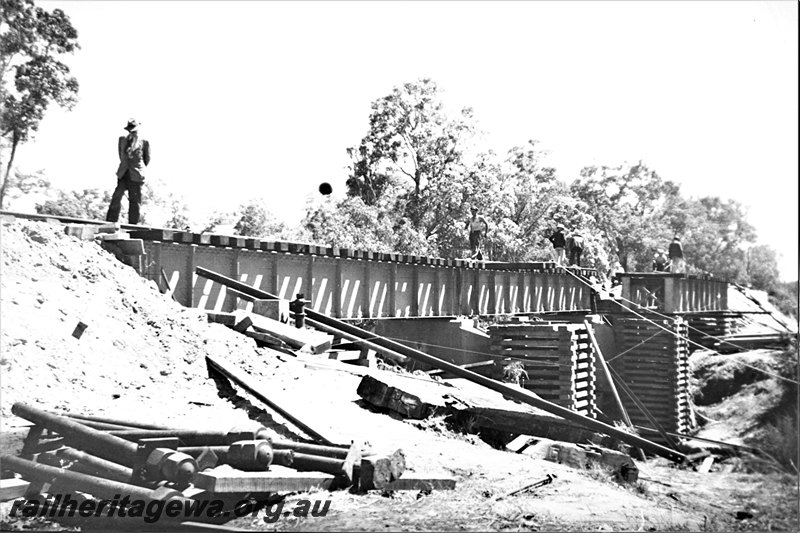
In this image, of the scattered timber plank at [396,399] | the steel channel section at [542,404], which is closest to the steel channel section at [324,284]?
the steel channel section at [542,404]

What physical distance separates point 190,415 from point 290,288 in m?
7.53

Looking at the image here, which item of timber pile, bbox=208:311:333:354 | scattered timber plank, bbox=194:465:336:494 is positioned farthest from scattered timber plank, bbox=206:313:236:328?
scattered timber plank, bbox=194:465:336:494

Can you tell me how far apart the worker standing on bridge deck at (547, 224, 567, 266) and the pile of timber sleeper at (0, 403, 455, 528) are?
18.5 meters

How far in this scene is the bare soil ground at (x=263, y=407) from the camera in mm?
6723

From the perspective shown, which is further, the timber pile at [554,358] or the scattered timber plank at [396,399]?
the timber pile at [554,358]

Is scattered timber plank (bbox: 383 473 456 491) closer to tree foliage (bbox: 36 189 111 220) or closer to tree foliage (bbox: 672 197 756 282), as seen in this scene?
tree foliage (bbox: 672 197 756 282)

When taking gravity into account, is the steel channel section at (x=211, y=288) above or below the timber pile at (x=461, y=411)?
above

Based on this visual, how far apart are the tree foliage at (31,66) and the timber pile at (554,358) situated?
1187cm

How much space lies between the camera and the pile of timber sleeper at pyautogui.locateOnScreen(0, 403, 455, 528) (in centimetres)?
607

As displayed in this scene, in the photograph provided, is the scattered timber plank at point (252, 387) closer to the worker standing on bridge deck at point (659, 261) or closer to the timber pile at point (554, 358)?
the timber pile at point (554, 358)

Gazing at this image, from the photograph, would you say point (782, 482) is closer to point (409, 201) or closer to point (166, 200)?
point (409, 201)

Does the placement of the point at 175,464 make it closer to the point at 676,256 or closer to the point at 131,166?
the point at 131,166

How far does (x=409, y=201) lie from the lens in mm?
31625

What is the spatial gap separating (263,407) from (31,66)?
10.9 metres
